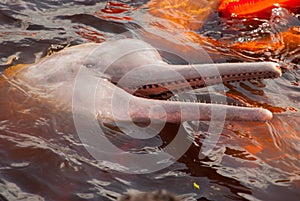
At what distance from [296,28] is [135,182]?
3.89 metres

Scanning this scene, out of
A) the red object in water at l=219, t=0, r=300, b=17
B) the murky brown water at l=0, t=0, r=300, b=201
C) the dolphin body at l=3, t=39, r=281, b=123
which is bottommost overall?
the murky brown water at l=0, t=0, r=300, b=201

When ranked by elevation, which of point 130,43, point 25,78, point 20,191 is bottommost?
point 20,191

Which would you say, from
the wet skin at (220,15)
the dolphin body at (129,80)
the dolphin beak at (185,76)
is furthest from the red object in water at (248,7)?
the dolphin beak at (185,76)

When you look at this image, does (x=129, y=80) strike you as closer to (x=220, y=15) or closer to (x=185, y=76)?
(x=185, y=76)

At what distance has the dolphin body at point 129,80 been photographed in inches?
172

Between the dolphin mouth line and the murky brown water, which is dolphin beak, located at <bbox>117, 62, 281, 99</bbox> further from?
the murky brown water

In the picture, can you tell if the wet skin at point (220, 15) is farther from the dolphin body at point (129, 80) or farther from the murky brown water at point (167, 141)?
the dolphin body at point (129, 80)

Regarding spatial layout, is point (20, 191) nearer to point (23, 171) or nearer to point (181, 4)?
point (23, 171)

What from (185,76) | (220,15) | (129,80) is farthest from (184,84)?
(220,15)

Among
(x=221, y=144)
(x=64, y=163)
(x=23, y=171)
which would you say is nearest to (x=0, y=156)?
(x=23, y=171)

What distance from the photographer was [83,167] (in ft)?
14.5

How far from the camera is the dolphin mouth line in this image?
4531 mm

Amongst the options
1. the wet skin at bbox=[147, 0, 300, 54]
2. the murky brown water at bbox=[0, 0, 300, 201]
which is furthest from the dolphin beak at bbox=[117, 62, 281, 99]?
the wet skin at bbox=[147, 0, 300, 54]

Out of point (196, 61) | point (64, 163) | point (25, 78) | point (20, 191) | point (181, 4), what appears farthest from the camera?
point (181, 4)
